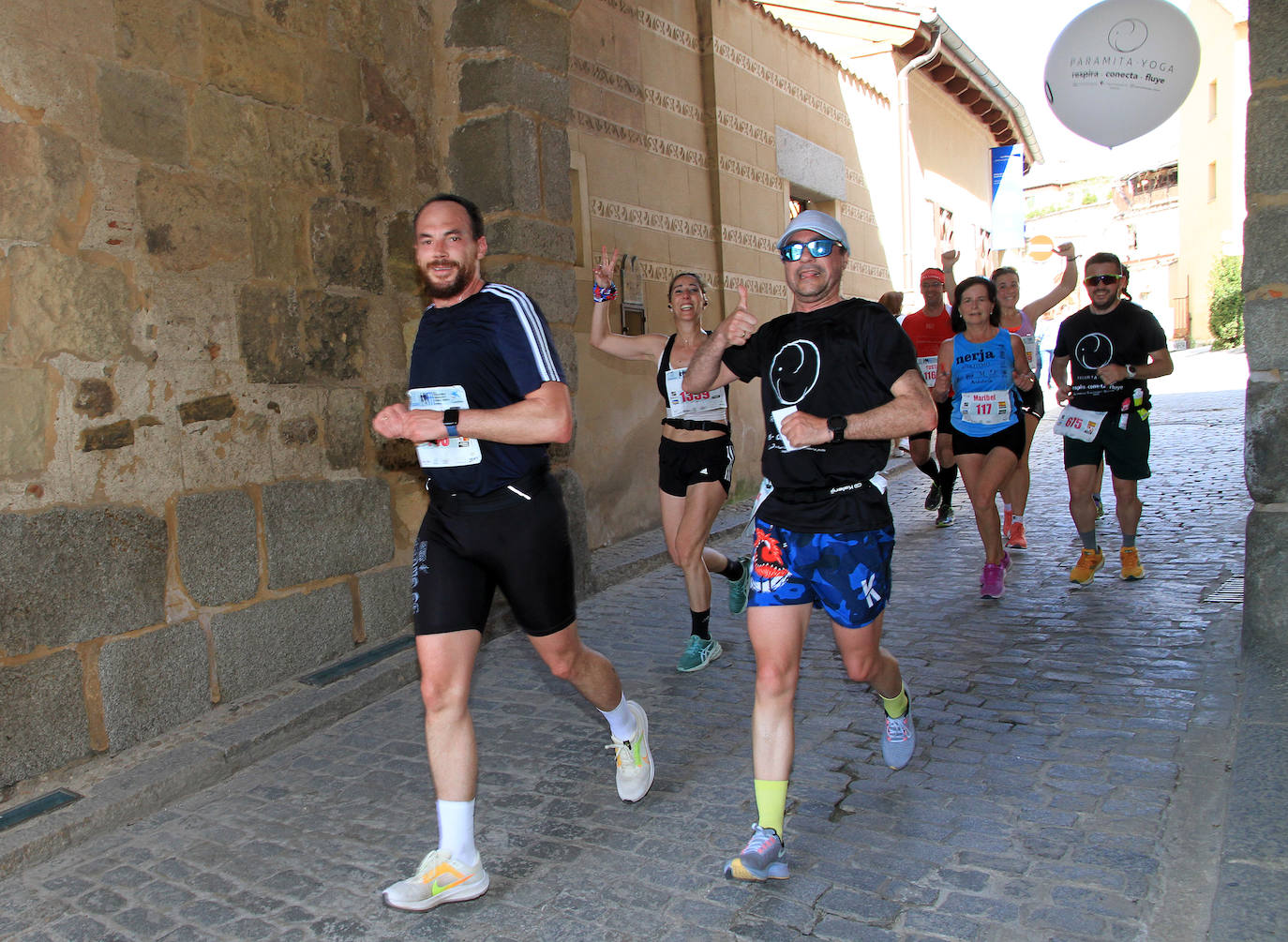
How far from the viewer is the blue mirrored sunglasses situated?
124 inches

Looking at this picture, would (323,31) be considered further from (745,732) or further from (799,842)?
(799,842)

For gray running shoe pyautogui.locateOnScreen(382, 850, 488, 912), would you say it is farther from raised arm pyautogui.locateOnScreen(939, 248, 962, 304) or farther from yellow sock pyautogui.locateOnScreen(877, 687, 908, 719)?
raised arm pyautogui.locateOnScreen(939, 248, 962, 304)

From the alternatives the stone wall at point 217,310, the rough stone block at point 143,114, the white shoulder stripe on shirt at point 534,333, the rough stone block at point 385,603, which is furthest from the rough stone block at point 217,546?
the white shoulder stripe on shirt at point 534,333

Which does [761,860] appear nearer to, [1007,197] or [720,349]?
[720,349]

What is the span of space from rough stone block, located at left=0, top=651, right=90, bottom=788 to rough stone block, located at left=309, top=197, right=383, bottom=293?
2.24 metres

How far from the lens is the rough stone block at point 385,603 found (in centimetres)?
543

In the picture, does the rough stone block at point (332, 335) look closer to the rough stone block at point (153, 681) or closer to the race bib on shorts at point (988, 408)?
the rough stone block at point (153, 681)

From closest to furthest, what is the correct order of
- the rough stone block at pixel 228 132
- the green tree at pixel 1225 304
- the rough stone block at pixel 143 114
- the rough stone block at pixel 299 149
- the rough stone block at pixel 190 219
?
the rough stone block at pixel 143 114 → the rough stone block at pixel 190 219 → the rough stone block at pixel 228 132 → the rough stone block at pixel 299 149 → the green tree at pixel 1225 304

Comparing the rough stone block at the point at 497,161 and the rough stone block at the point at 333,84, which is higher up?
the rough stone block at the point at 333,84

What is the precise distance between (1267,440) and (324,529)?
14.3 feet

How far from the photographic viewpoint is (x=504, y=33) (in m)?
5.92

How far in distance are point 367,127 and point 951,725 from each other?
4171mm

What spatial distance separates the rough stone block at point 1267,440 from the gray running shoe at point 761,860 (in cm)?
292

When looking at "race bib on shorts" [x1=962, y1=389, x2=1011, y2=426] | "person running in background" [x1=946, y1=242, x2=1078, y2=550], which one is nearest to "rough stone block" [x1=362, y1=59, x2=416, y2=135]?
"race bib on shorts" [x1=962, y1=389, x2=1011, y2=426]
